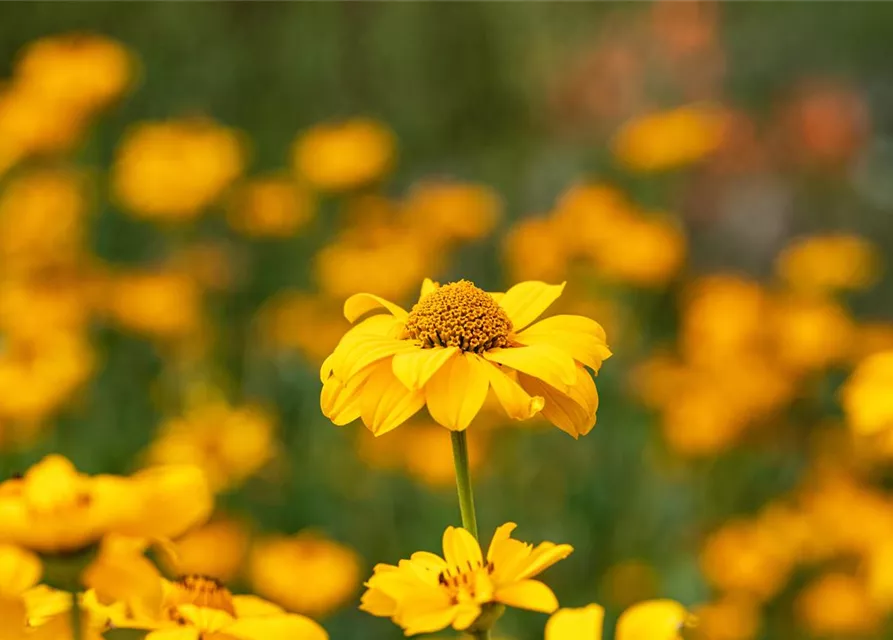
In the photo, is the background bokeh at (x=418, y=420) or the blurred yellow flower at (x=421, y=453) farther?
the blurred yellow flower at (x=421, y=453)

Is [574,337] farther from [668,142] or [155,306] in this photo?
[668,142]

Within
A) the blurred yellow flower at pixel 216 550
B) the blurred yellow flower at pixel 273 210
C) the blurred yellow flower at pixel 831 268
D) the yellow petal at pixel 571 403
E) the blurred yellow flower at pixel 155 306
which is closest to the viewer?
the yellow petal at pixel 571 403

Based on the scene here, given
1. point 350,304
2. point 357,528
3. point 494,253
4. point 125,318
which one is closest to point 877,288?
point 494,253

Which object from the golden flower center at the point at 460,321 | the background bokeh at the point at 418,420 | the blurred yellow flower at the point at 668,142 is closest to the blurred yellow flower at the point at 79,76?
the background bokeh at the point at 418,420

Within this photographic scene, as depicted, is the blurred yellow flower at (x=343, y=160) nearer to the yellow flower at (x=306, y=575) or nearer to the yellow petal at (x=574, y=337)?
the yellow flower at (x=306, y=575)

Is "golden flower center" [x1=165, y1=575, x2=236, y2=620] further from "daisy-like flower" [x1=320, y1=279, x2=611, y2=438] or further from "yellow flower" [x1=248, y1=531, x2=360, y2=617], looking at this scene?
"yellow flower" [x1=248, y1=531, x2=360, y2=617]
